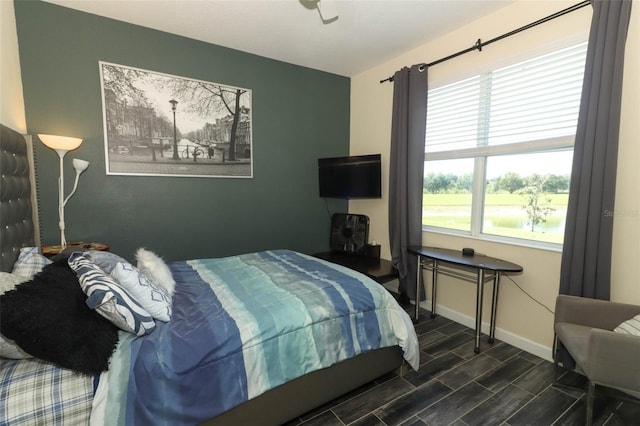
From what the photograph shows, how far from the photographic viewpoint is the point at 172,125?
2947 mm

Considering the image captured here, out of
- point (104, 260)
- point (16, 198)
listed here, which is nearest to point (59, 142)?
point (16, 198)

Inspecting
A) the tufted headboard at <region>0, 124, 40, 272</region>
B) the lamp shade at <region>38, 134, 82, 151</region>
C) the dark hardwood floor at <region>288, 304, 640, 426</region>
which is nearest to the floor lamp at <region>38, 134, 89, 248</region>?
the lamp shade at <region>38, 134, 82, 151</region>

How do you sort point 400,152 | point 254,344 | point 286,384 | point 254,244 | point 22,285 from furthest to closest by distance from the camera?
point 254,244, point 400,152, point 286,384, point 254,344, point 22,285

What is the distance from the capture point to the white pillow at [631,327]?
1617 mm

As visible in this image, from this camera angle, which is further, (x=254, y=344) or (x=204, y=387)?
(x=254, y=344)

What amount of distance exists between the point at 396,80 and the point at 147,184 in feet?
9.38

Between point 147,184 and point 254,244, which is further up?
point 147,184

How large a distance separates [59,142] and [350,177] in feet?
9.07

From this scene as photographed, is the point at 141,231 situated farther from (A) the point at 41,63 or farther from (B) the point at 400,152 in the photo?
(B) the point at 400,152

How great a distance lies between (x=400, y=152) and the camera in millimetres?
3207

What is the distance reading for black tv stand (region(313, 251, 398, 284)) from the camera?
305 cm

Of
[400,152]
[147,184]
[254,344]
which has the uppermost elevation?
[400,152]

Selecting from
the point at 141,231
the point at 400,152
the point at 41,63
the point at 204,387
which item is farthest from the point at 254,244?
the point at 41,63

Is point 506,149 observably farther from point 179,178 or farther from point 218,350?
point 179,178
